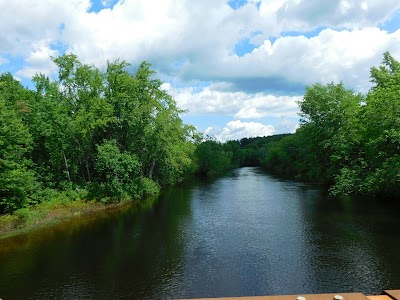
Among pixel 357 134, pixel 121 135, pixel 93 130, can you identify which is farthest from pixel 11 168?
pixel 357 134

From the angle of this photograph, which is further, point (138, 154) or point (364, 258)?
point (138, 154)

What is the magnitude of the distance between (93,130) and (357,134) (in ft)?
119

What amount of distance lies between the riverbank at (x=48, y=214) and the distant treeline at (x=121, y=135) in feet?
4.13

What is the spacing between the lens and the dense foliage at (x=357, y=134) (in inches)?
1427

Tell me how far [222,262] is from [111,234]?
11.9 metres

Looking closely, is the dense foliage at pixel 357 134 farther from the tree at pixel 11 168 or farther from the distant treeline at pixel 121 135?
the tree at pixel 11 168

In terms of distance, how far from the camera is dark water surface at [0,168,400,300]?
18328 mm

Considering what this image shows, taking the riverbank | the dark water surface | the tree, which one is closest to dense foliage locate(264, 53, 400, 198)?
the dark water surface

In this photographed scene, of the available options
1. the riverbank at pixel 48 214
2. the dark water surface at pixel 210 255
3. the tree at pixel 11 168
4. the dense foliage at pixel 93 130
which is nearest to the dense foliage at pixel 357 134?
the dark water surface at pixel 210 255

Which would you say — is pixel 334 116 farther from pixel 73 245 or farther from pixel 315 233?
pixel 73 245

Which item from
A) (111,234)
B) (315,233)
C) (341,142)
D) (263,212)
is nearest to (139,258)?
(111,234)

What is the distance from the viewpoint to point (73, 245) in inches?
1053

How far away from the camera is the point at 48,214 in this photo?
1388 inches

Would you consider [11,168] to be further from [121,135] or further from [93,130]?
[121,135]
